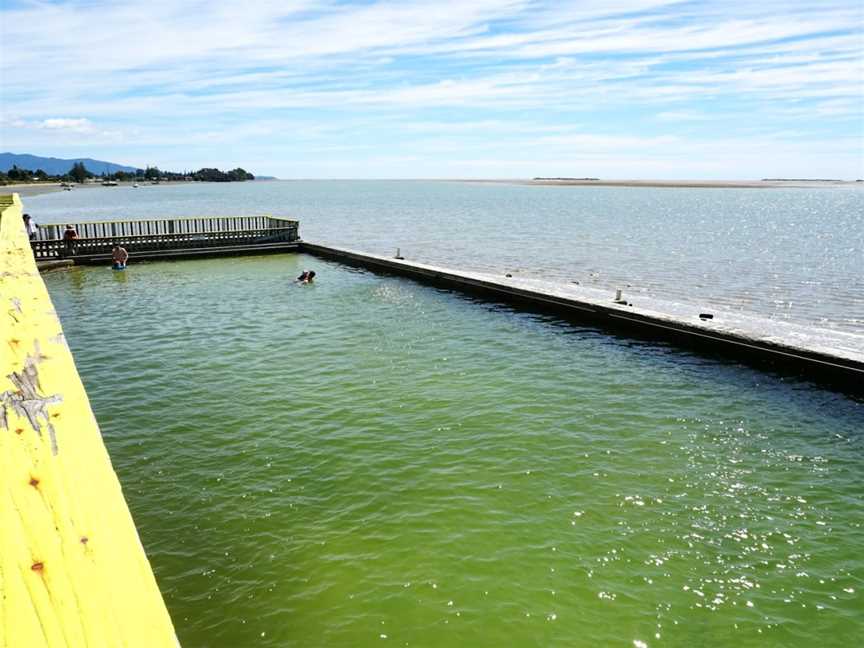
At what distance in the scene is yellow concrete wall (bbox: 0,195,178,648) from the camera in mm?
1562

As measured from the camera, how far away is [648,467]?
31.4ft

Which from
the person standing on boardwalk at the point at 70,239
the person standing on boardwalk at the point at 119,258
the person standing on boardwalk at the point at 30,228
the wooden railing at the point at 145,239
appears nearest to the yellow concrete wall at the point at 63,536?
the person standing on boardwalk at the point at 119,258

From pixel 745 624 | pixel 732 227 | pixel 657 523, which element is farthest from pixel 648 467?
pixel 732 227

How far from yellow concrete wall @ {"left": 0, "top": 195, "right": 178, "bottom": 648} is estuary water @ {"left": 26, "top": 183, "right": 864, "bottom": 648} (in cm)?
455

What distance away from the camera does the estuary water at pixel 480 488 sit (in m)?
6.57

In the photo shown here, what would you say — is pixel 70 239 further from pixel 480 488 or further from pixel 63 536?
pixel 63 536

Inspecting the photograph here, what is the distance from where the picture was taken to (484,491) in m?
8.91

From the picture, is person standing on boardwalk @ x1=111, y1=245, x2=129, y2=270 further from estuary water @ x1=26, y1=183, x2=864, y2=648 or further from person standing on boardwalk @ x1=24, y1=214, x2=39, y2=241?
estuary water @ x1=26, y1=183, x2=864, y2=648

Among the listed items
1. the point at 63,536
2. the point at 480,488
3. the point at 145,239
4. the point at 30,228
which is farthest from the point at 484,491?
Answer: the point at 145,239

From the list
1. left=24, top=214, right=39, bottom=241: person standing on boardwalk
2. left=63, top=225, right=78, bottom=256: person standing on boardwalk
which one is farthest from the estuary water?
left=63, top=225, right=78, bottom=256: person standing on boardwalk

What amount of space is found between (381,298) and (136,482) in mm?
14282

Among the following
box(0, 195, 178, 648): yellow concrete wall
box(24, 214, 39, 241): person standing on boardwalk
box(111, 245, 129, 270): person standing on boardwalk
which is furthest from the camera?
box(111, 245, 129, 270): person standing on boardwalk

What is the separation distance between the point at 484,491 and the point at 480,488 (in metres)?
0.11

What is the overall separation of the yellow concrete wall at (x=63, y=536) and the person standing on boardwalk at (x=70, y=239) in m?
32.2
